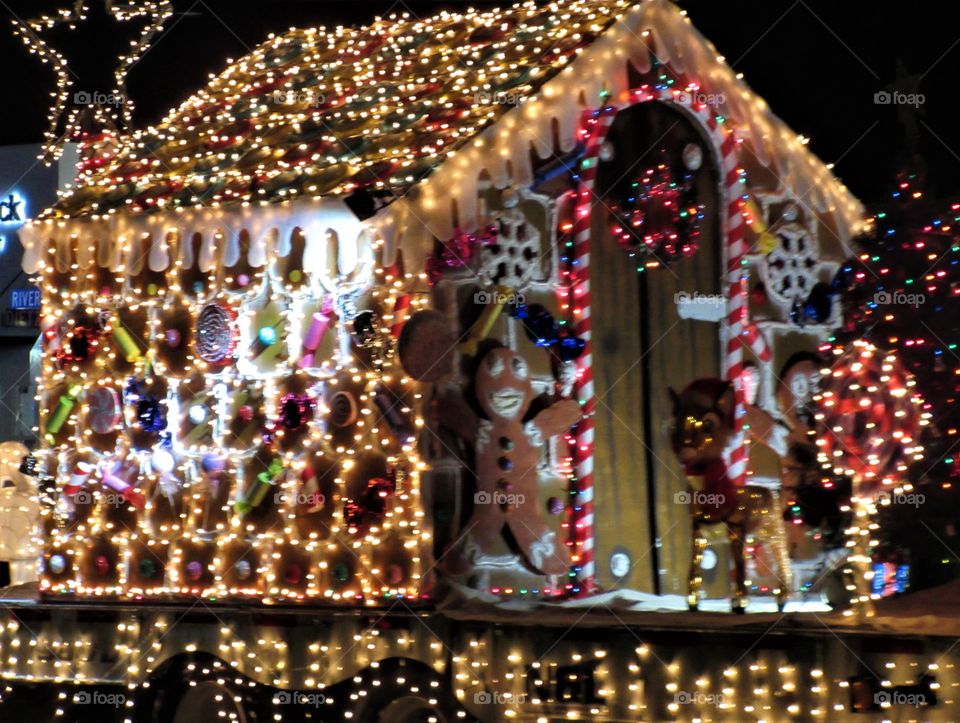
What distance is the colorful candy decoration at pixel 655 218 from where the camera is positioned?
11672 mm

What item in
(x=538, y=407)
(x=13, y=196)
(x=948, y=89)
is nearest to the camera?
(x=538, y=407)

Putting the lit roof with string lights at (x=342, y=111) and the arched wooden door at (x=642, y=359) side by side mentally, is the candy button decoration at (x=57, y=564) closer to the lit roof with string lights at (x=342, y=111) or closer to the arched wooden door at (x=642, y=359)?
the lit roof with string lights at (x=342, y=111)

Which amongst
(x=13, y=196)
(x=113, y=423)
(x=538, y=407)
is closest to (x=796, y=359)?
(x=538, y=407)

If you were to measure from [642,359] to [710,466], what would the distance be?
1.84 metres

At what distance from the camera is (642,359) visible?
38.2ft

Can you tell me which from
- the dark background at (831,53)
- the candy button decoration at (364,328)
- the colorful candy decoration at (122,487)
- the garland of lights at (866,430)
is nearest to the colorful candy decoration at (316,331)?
the candy button decoration at (364,328)

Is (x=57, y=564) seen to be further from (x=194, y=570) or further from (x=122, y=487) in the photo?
(x=194, y=570)

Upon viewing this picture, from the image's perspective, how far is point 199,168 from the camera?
1190 centimetres

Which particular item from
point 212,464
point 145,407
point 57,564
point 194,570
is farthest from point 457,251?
point 57,564

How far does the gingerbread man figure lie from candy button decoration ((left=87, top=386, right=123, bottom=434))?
2.85 m

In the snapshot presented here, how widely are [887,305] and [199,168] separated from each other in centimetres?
560

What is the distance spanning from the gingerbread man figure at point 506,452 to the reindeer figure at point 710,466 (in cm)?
130

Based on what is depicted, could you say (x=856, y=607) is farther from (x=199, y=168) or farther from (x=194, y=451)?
(x=199, y=168)

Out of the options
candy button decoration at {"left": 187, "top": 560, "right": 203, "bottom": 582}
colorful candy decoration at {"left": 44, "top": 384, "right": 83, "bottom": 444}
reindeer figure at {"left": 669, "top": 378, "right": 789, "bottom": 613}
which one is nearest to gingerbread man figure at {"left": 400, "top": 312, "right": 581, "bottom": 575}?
reindeer figure at {"left": 669, "top": 378, "right": 789, "bottom": 613}
